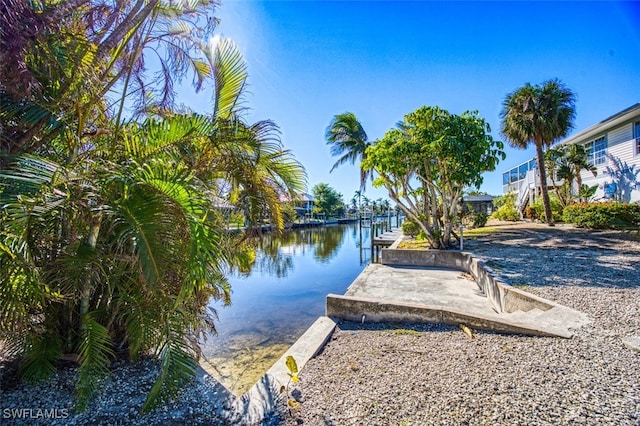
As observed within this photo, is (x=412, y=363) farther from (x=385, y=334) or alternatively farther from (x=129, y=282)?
(x=129, y=282)

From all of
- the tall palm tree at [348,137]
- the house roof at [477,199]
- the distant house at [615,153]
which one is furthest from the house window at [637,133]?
the house roof at [477,199]

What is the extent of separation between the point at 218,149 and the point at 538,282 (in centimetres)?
663

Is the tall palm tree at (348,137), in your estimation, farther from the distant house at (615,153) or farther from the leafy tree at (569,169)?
the leafy tree at (569,169)

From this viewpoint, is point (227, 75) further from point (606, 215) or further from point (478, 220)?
point (478, 220)

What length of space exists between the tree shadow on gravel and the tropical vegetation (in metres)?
6.12

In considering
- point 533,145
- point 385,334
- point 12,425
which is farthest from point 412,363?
point 533,145

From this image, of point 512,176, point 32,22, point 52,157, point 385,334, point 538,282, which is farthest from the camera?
point 512,176

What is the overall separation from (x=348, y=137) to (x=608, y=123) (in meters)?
13.3

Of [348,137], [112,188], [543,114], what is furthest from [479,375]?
[543,114]

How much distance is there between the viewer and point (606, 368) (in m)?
2.68

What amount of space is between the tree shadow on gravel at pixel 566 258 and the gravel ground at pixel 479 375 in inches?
40.6

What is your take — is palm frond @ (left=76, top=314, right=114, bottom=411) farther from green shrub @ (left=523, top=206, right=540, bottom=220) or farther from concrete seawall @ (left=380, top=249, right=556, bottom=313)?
green shrub @ (left=523, top=206, right=540, bottom=220)

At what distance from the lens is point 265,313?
7797 millimetres

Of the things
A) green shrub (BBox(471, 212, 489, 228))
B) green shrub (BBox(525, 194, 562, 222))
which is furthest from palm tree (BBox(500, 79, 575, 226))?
green shrub (BBox(471, 212, 489, 228))
